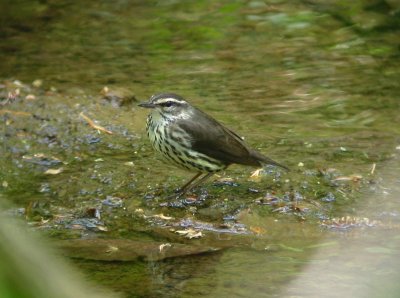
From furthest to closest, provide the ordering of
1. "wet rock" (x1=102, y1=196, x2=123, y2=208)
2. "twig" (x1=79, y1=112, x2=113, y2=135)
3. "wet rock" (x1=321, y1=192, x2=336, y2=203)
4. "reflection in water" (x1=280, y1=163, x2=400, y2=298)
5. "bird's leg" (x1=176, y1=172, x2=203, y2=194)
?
"twig" (x1=79, y1=112, x2=113, y2=135) → "bird's leg" (x1=176, y1=172, x2=203, y2=194) → "wet rock" (x1=102, y1=196, x2=123, y2=208) → "wet rock" (x1=321, y1=192, x2=336, y2=203) → "reflection in water" (x1=280, y1=163, x2=400, y2=298)

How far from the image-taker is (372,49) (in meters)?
8.99

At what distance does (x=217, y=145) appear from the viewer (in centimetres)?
576

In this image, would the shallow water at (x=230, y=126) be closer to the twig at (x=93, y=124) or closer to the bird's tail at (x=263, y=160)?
the twig at (x=93, y=124)

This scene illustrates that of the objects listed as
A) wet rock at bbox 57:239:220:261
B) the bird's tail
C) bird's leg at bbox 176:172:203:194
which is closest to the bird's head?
bird's leg at bbox 176:172:203:194

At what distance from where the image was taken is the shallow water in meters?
4.65

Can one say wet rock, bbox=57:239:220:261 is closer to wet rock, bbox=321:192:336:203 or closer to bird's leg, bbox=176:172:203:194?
bird's leg, bbox=176:172:203:194

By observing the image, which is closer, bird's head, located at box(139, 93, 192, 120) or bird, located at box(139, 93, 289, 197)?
bird, located at box(139, 93, 289, 197)

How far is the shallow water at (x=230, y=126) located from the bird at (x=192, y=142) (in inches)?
9.6

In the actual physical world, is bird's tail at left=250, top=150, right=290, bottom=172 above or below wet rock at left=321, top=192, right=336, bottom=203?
above

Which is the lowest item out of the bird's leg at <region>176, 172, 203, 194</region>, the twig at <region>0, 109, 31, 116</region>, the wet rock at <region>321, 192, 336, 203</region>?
the wet rock at <region>321, 192, 336, 203</region>

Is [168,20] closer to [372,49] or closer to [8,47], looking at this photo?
[8,47]

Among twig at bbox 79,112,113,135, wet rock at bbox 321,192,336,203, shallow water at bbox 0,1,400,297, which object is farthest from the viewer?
twig at bbox 79,112,113,135

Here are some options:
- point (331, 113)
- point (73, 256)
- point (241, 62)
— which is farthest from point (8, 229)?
point (241, 62)

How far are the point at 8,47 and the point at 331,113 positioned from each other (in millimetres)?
4273
